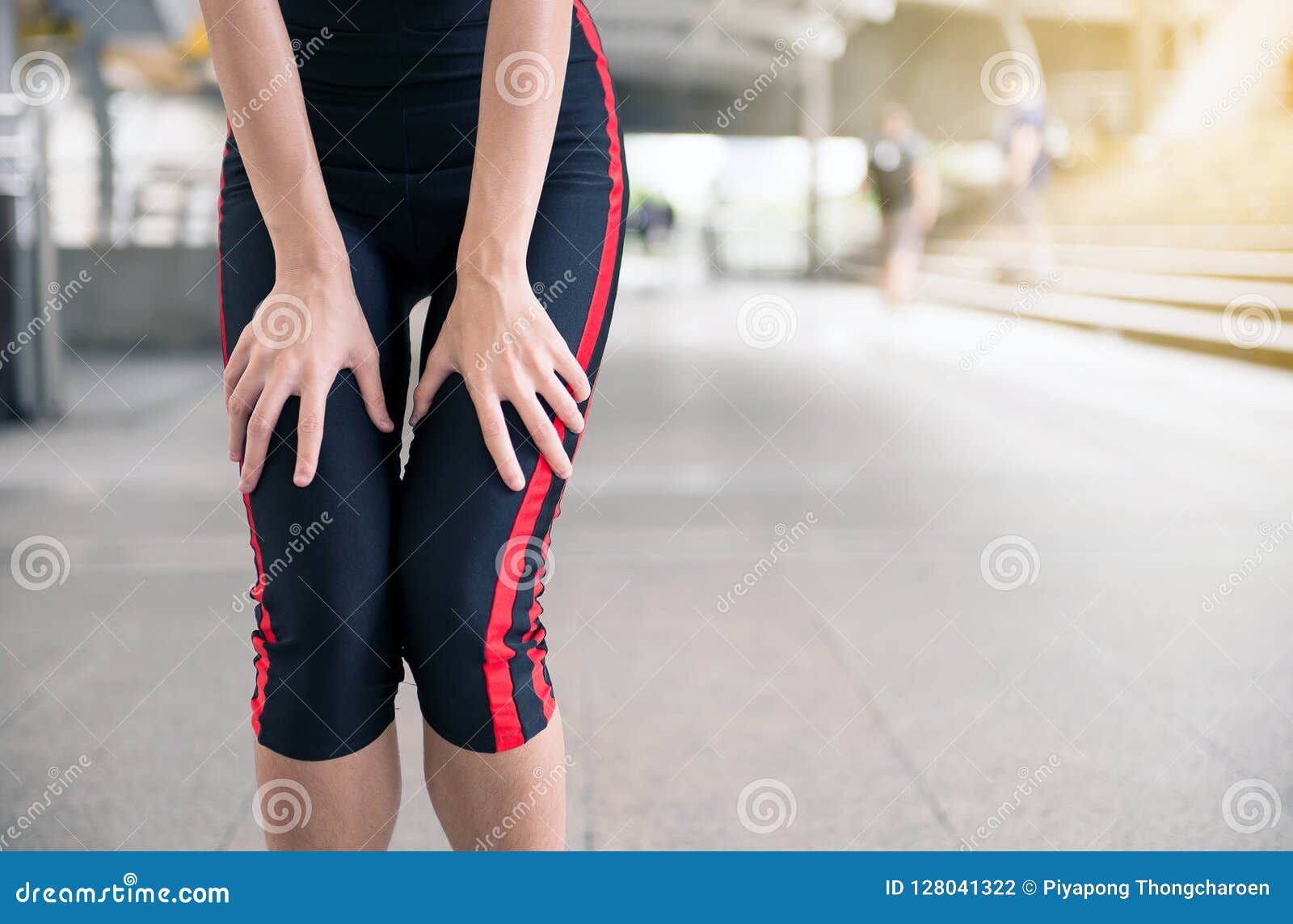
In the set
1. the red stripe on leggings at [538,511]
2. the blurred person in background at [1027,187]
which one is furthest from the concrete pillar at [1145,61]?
the red stripe on leggings at [538,511]

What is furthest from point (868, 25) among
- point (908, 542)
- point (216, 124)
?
point (908, 542)

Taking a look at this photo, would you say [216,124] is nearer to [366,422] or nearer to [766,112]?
[366,422]

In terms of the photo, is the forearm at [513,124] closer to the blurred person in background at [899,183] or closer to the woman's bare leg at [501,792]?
the woman's bare leg at [501,792]

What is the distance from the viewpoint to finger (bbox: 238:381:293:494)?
2.69 ft

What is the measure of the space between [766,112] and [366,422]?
22.1 m

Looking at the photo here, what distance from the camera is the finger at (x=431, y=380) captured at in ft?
2.79

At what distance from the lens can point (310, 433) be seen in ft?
2.64

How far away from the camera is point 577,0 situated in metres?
0.94

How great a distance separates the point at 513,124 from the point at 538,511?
281 mm

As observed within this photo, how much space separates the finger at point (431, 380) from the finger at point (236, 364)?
0.42ft

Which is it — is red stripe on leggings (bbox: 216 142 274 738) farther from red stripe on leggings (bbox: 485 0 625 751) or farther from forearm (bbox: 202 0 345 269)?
red stripe on leggings (bbox: 485 0 625 751)

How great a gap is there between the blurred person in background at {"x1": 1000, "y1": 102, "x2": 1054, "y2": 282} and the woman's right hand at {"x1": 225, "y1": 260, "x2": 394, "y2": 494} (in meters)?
8.30

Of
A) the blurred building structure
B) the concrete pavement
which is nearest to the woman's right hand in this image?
the concrete pavement

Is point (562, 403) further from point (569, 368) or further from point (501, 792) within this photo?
point (501, 792)
